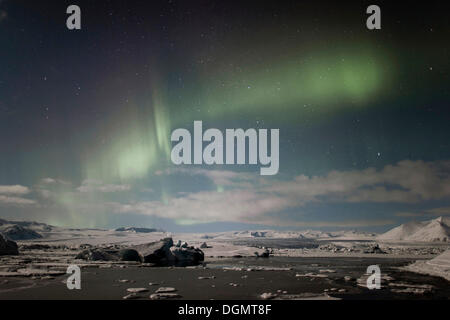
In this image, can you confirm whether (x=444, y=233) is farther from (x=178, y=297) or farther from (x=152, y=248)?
(x=178, y=297)

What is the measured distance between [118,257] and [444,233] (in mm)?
128792

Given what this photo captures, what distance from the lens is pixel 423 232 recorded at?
13488 centimetres

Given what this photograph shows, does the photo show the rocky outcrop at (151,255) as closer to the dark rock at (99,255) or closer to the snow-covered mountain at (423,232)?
the dark rock at (99,255)

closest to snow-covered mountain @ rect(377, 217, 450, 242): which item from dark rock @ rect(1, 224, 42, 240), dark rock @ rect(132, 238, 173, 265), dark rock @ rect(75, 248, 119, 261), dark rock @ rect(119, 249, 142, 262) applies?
dark rock @ rect(132, 238, 173, 265)

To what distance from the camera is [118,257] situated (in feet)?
121

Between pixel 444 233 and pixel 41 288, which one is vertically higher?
pixel 41 288

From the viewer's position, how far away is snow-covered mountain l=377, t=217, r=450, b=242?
124 m

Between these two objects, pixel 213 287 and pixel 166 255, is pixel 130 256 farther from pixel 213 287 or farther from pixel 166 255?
pixel 213 287

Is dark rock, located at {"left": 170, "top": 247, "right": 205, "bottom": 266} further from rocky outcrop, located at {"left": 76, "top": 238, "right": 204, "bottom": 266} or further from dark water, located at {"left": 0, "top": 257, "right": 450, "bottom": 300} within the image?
dark water, located at {"left": 0, "top": 257, "right": 450, "bottom": 300}

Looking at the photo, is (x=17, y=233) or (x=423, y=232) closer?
(x=17, y=233)

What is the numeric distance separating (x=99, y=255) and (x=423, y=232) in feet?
445

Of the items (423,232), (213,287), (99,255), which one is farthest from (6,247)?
(423,232)
